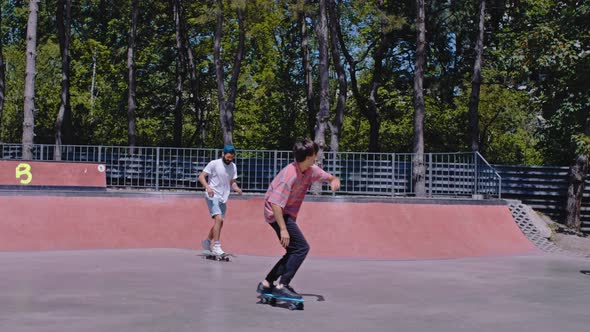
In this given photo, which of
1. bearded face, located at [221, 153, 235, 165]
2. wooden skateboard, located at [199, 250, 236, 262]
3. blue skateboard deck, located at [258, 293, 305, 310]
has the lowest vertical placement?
wooden skateboard, located at [199, 250, 236, 262]

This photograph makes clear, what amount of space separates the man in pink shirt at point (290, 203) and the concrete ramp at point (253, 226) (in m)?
6.55

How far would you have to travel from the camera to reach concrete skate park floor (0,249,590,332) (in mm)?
6676

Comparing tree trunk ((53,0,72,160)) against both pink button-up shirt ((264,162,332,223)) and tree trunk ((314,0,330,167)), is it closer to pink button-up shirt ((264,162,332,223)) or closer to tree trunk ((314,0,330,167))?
tree trunk ((314,0,330,167))

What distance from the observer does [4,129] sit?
48281 millimetres

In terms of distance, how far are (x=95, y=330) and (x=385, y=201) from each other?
35.7 ft

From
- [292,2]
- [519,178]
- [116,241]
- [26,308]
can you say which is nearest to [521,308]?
[26,308]

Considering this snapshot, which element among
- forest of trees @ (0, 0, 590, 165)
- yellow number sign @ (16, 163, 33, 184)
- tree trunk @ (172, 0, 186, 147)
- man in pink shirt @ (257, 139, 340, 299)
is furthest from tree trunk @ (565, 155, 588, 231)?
tree trunk @ (172, 0, 186, 147)

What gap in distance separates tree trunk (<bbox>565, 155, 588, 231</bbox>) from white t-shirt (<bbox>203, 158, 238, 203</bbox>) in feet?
49.6

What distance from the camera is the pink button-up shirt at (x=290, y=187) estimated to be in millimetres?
7391

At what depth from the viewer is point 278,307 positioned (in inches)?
302

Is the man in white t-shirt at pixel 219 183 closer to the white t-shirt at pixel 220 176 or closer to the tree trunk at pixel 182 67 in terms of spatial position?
the white t-shirt at pixel 220 176

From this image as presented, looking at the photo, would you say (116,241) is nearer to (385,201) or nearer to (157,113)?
(385,201)

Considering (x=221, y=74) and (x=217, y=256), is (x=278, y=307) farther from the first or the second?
(x=221, y=74)

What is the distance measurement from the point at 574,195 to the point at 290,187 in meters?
18.5
